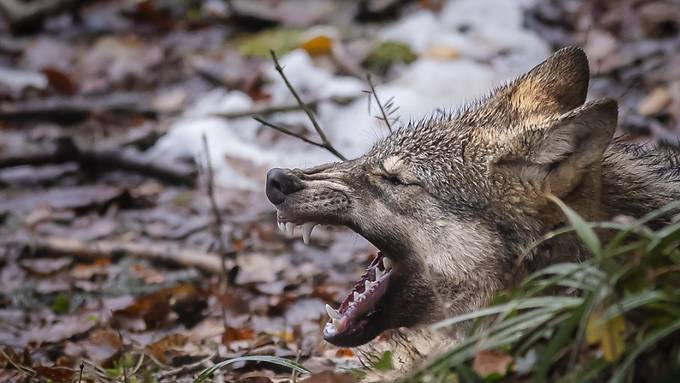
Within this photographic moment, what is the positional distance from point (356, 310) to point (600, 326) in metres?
1.65

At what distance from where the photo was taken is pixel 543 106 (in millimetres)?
4105

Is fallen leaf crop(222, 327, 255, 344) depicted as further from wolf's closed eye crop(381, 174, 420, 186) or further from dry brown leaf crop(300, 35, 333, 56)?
dry brown leaf crop(300, 35, 333, 56)

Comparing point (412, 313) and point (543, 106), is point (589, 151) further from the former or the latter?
point (412, 313)

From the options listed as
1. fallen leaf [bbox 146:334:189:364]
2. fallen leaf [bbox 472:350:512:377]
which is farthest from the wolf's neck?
fallen leaf [bbox 146:334:189:364]

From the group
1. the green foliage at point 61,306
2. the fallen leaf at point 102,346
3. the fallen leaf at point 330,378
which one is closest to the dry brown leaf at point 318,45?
the green foliage at point 61,306

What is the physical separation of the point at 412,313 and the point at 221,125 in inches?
218

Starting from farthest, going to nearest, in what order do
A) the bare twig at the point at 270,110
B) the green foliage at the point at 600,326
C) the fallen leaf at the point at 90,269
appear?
the bare twig at the point at 270,110 < the fallen leaf at the point at 90,269 < the green foliage at the point at 600,326

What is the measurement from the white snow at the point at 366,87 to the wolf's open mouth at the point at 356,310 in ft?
13.3

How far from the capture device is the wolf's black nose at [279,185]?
4.09 meters

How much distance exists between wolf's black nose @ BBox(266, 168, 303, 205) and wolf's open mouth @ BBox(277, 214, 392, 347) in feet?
0.34

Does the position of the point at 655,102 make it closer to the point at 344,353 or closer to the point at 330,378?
the point at 344,353

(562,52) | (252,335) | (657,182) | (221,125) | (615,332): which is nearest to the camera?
(615,332)

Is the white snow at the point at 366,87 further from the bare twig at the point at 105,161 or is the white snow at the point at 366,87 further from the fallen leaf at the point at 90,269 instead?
the fallen leaf at the point at 90,269

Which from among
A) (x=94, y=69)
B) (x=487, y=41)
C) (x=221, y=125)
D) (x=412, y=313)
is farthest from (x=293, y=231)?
(x=94, y=69)
